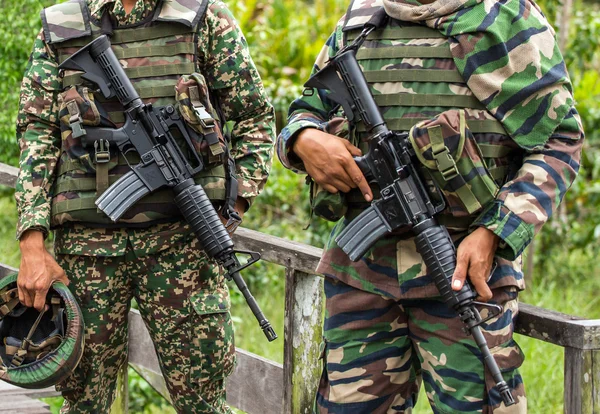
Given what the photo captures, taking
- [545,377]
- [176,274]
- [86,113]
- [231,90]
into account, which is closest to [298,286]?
[176,274]

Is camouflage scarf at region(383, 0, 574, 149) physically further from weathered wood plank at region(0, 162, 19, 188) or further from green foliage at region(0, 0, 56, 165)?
green foliage at region(0, 0, 56, 165)

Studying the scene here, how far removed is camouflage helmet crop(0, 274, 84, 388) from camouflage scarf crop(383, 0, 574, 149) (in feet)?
4.26

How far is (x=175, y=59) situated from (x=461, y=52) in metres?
0.89

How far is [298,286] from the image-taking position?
10.00 ft

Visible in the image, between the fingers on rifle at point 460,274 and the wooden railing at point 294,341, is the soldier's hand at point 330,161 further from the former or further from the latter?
the wooden railing at point 294,341

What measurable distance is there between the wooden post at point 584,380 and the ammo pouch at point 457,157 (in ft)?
1.41

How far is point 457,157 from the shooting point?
7.00ft

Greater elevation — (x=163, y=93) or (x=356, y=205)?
(x=163, y=93)

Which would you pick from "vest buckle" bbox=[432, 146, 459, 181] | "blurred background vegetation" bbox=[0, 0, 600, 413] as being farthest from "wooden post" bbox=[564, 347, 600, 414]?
"blurred background vegetation" bbox=[0, 0, 600, 413]

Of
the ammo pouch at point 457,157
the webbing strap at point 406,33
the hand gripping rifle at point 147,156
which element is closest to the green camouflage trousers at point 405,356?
the ammo pouch at point 457,157

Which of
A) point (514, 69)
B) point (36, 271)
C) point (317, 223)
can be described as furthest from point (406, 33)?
point (317, 223)

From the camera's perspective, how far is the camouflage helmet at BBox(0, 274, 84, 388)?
8.63 ft

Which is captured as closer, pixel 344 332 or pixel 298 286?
pixel 344 332

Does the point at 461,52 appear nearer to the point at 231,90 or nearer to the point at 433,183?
the point at 433,183
